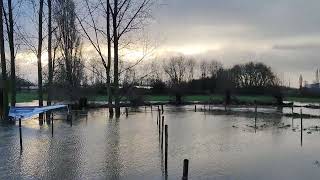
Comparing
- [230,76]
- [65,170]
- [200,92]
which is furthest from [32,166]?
[230,76]

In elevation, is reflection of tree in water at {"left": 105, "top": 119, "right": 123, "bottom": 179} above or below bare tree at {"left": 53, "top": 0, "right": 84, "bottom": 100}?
below

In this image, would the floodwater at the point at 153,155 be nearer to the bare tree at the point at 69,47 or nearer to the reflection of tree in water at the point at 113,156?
the reflection of tree in water at the point at 113,156

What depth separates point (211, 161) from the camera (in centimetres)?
1859

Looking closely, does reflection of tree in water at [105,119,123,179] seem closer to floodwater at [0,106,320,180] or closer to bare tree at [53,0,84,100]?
floodwater at [0,106,320,180]

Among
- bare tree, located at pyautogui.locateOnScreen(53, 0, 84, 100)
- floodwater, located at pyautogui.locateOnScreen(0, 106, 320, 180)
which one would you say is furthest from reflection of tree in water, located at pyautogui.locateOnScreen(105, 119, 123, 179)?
bare tree, located at pyautogui.locateOnScreen(53, 0, 84, 100)

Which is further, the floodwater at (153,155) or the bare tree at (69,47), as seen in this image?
the bare tree at (69,47)

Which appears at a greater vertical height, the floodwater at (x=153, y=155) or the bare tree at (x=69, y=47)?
the bare tree at (x=69, y=47)

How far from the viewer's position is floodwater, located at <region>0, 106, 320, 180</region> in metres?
16.3

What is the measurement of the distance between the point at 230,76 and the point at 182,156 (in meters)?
105

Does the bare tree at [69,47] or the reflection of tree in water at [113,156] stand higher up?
the bare tree at [69,47]

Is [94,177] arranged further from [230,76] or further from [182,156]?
[230,76]

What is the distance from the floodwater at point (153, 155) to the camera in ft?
53.6

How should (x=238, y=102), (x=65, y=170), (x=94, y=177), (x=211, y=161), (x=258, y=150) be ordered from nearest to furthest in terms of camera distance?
1. (x=94, y=177)
2. (x=65, y=170)
3. (x=211, y=161)
4. (x=258, y=150)
5. (x=238, y=102)

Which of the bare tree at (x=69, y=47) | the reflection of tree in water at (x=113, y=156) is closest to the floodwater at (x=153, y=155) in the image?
the reflection of tree in water at (x=113, y=156)
